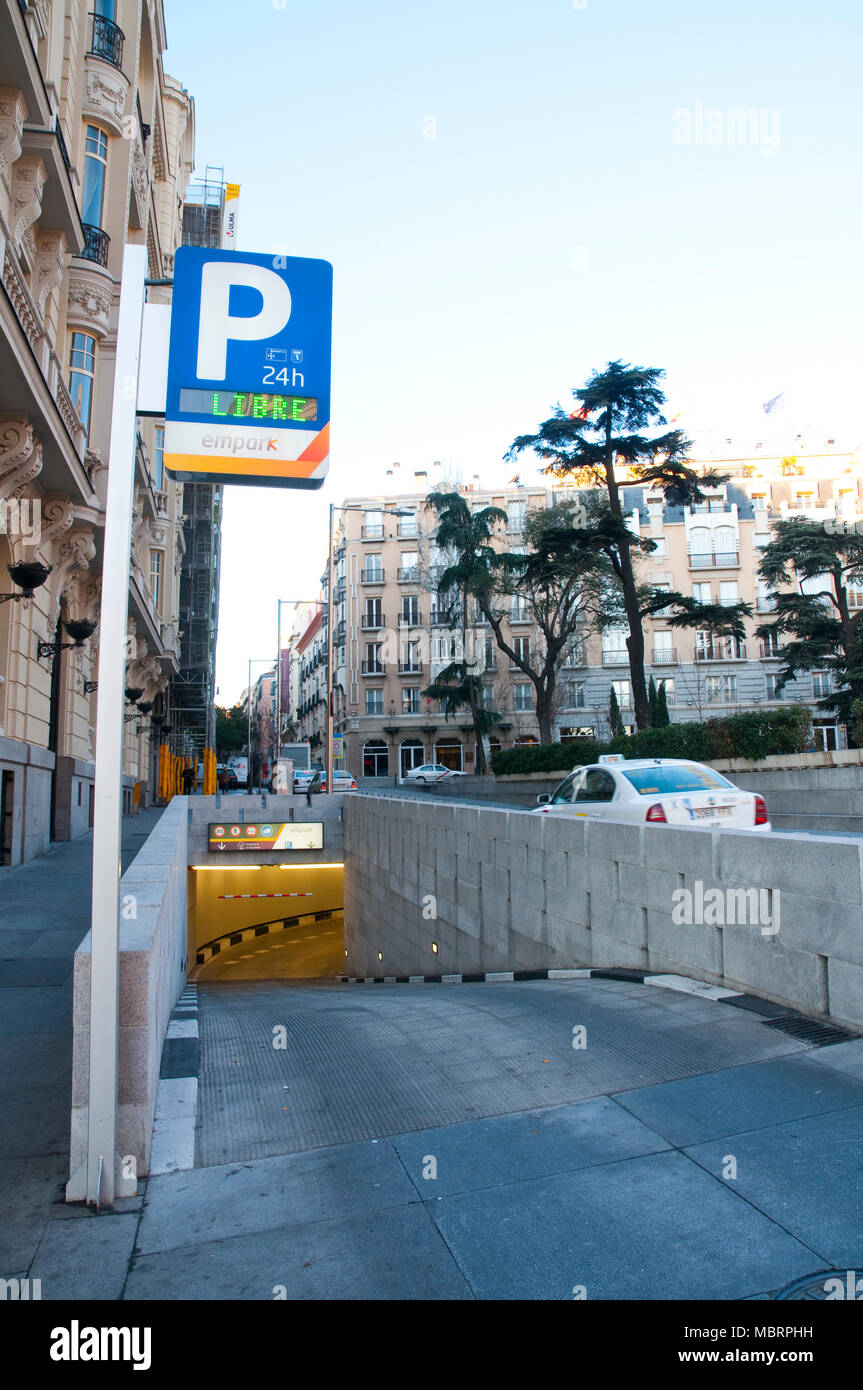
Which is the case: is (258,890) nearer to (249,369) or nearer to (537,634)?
(249,369)

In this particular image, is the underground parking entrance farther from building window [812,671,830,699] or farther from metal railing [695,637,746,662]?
building window [812,671,830,699]

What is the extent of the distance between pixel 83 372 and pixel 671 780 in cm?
1497

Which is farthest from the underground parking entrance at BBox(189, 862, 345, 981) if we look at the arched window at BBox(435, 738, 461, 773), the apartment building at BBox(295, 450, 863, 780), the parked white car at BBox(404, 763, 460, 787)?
the arched window at BBox(435, 738, 461, 773)

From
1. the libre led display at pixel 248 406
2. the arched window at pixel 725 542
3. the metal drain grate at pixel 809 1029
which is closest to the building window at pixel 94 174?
the libre led display at pixel 248 406

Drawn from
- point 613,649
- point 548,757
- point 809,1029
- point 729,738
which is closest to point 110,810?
point 809,1029

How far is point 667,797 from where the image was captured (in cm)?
963

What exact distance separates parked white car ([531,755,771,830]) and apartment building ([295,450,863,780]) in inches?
1784

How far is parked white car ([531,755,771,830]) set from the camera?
9445mm

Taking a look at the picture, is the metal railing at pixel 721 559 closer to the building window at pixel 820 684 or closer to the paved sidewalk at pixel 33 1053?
the building window at pixel 820 684

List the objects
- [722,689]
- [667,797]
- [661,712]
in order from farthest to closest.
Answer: [722,689]
[661,712]
[667,797]

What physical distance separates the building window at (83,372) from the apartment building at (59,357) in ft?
0.11

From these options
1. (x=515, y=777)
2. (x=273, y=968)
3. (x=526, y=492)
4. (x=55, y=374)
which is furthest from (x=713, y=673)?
(x=55, y=374)

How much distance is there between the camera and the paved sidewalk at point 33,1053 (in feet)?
11.8
